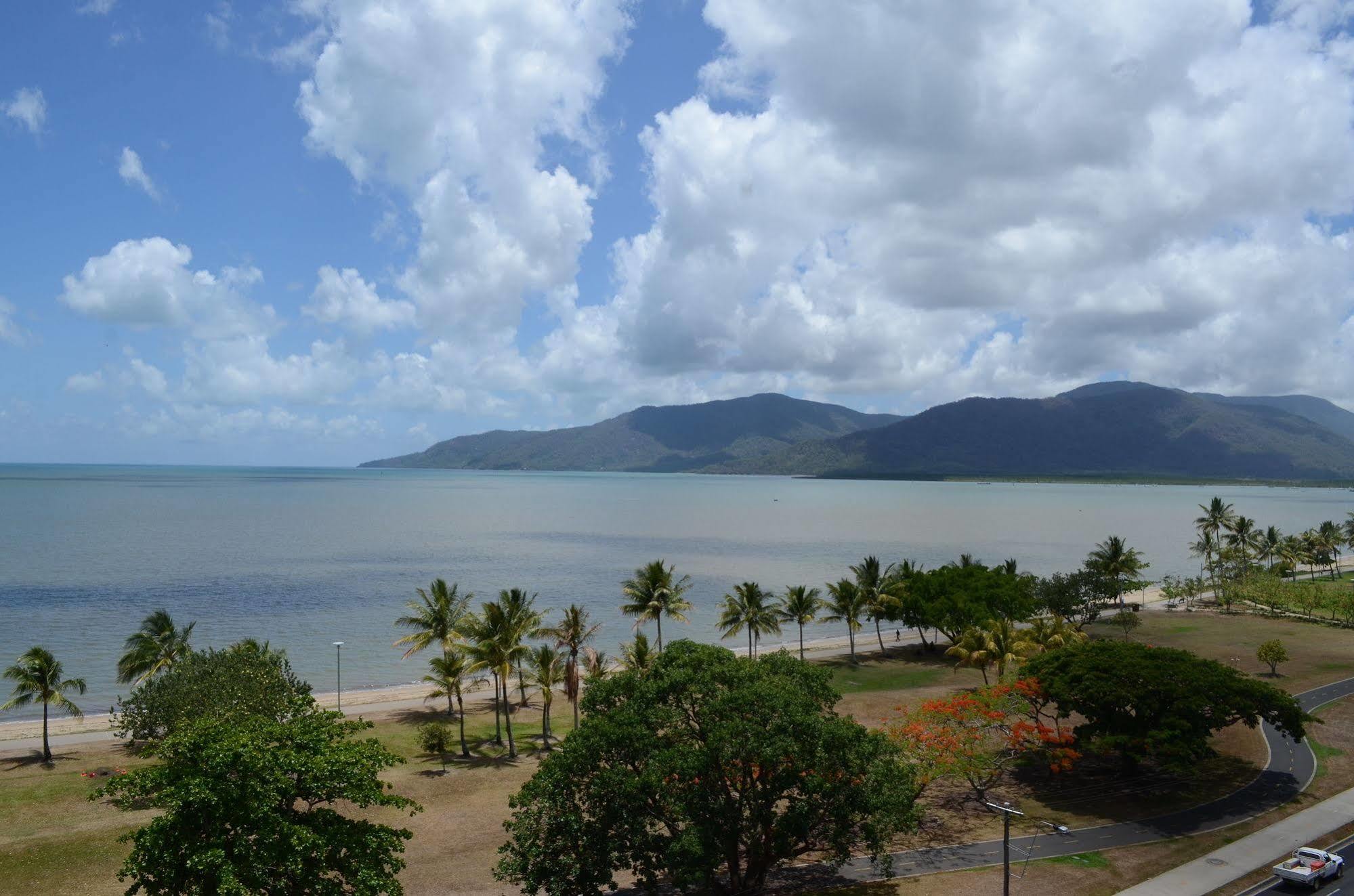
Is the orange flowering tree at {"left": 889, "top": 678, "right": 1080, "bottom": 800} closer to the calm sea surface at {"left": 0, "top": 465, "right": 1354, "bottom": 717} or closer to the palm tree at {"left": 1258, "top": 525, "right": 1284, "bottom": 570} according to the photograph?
the calm sea surface at {"left": 0, "top": 465, "right": 1354, "bottom": 717}

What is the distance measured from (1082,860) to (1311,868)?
7317 millimetres

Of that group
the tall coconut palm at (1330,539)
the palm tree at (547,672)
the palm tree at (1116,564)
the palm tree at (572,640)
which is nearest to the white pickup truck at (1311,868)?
the palm tree at (572,640)

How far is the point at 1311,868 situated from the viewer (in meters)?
27.3

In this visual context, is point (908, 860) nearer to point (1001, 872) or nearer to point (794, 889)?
point (1001, 872)

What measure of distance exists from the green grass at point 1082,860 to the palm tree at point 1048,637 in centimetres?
2534

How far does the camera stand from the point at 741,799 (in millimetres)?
27625

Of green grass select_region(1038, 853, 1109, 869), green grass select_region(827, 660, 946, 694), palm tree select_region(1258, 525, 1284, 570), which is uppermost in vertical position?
palm tree select_region(1258, 525, 1284, 570)

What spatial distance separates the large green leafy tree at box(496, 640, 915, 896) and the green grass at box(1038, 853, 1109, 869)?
6.82 meters

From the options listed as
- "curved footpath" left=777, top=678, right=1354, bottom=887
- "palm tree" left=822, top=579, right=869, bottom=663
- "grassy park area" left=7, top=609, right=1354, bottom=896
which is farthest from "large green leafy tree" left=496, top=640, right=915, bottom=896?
"palm tree" left=822, top=579, right=869, bottom=663

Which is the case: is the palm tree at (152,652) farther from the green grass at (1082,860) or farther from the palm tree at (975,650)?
the palm tree at (975,650)

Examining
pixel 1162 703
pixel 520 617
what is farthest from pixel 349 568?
pixel 1162 703

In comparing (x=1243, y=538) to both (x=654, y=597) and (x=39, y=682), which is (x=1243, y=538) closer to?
(x=654, y=597)

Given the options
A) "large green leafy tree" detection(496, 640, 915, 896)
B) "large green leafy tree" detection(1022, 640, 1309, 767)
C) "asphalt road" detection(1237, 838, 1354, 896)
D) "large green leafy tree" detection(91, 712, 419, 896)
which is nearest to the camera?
"large green leafy tree" detection(91, 712, 419, 896)

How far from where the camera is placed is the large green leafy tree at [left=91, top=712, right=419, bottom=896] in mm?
19438
